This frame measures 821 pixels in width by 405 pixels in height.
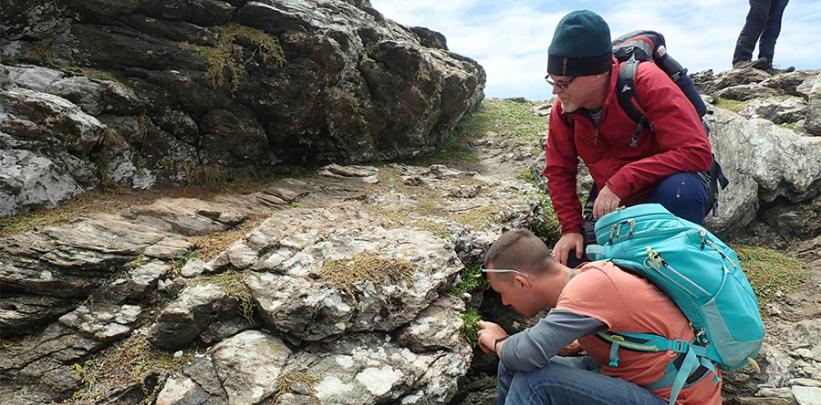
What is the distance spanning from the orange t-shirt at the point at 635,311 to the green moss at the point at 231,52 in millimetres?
7554

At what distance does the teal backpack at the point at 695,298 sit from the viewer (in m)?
3.73

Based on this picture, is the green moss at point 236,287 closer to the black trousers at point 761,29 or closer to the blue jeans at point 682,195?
the blue jeans at point 682,195

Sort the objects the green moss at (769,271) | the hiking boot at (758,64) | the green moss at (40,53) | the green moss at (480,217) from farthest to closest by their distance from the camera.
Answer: the hiking boot at (758,64), the green moss at (769,271), the green moss at (480,217), the green moss at (40,53)

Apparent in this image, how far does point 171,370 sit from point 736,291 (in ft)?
18.2

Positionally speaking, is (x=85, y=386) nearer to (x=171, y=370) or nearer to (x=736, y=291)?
(x=171, y=370)

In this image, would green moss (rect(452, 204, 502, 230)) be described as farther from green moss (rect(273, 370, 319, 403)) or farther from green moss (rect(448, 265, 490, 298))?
green moss (rect(273, 370, 319, 403))

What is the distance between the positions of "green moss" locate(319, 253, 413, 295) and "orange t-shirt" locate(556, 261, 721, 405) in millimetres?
2734

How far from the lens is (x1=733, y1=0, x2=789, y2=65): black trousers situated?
17016mm

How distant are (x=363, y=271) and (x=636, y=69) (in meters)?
4.00

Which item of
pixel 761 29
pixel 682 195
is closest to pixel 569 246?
pixel 682 195

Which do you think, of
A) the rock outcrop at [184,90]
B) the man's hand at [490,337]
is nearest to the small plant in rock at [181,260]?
the rock outcrop at [184,90]

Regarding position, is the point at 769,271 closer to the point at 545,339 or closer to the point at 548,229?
the point at 548,229

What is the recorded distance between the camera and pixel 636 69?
5344 millimetres

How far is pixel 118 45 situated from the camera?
8320 millimetres
